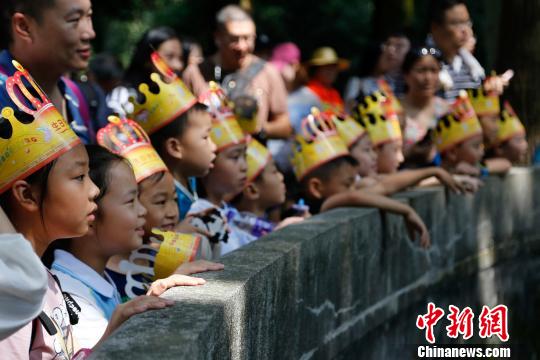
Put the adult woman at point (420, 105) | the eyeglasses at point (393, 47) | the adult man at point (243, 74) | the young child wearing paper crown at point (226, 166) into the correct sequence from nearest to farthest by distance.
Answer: the young child wearing paper crown at point (226, 166)
the adult man at point (243, 74)
the adult woman at point (420, 105)
the eyeglasses at point (393, 47)

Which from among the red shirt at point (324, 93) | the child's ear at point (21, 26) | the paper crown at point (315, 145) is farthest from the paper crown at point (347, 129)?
the child's ear at point (21, 26)

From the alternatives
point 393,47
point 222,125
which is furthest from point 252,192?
point 393,47

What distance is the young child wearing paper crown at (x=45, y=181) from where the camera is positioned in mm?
3791

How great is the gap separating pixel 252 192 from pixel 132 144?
1.82m

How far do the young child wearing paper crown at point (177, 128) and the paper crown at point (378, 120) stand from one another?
9.38ft

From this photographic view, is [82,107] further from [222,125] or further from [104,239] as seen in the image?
[104,239]

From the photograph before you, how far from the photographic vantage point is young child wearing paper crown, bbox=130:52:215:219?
6098 millimetres

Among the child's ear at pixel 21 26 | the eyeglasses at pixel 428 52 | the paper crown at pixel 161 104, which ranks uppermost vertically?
the child's ear at pixel 21 26

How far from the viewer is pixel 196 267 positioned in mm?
4457

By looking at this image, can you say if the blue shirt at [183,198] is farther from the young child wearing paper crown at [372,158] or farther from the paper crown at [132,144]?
the young child wearing paper crown at [372,158]

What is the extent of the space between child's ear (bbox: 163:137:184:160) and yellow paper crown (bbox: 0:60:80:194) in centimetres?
210

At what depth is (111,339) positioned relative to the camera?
10.8ft

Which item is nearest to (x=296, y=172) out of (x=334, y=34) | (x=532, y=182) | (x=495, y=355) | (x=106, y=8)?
(x=495, y=355)

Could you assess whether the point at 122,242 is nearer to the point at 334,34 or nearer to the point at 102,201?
the point at 102,201
